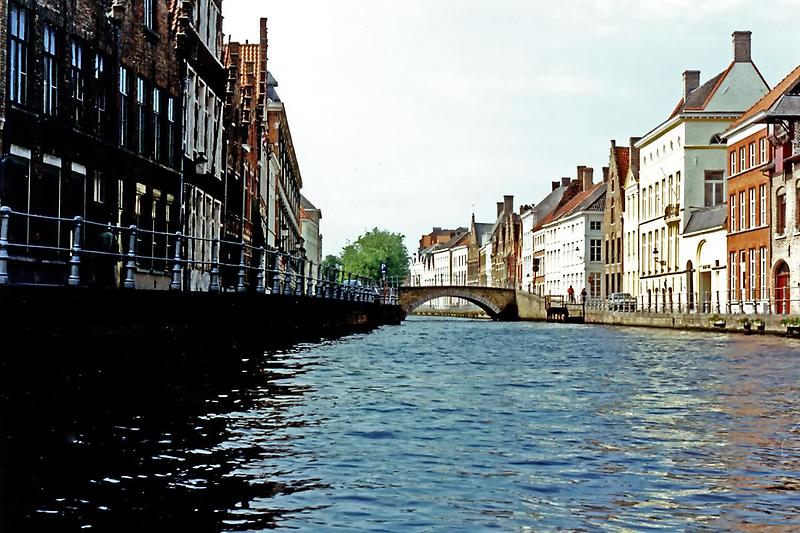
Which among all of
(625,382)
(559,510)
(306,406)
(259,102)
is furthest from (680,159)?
(559,510)

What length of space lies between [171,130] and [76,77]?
28.3 ft

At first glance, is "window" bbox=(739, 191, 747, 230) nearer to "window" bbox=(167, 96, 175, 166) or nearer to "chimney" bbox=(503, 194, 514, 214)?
"window" bbox=(167, 96, 175, 166)

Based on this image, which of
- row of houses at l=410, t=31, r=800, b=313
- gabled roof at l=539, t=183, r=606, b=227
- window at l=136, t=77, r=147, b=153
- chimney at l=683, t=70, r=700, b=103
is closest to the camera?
window at l=136, t=77, r=147, b=153

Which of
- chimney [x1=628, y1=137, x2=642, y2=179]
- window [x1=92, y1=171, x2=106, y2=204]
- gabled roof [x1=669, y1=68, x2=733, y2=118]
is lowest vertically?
window [x1=92, y1=171, x2=106, y2=204]

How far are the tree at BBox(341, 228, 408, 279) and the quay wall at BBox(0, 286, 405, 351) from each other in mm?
131868

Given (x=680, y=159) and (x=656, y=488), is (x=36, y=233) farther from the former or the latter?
(x=680, y=159)

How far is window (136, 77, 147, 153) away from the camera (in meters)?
26.7

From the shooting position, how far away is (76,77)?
71.6 ft

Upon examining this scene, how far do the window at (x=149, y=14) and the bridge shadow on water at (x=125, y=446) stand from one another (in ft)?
47.3

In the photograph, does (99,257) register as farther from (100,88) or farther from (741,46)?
(741,46)

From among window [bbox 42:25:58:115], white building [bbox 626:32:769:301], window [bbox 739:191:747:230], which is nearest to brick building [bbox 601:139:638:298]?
white building [bbox 626:32:769:301]

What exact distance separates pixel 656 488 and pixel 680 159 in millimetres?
70707

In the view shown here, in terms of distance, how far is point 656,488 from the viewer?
341 inches

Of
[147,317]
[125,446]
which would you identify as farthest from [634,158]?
[125,446]
